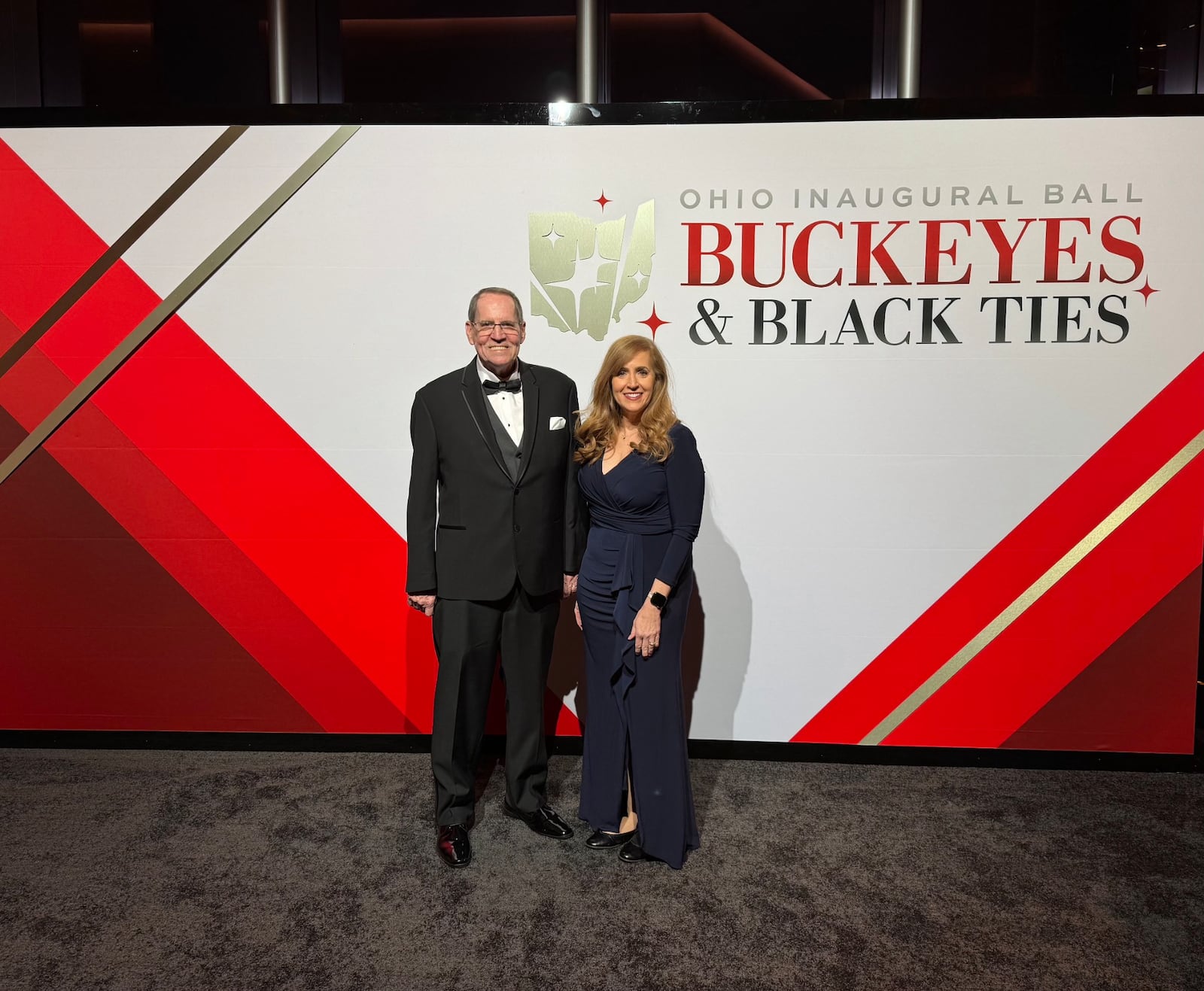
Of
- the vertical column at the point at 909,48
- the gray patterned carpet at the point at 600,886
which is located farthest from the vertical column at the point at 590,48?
the gray patterned carpet at the point at 600,886

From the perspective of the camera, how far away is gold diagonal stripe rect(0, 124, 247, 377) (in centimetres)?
329

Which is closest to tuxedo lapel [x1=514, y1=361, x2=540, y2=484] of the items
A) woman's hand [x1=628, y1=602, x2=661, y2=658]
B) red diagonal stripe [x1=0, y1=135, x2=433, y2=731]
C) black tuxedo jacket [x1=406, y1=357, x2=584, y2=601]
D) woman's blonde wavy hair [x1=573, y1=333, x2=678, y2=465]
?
black tuxedo jacket [x1=406, y1=357, x2=584, y2=601]

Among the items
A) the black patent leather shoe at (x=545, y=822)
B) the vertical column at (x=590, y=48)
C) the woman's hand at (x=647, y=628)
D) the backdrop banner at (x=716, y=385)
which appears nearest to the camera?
the woman's hand at (x=647, y=628)

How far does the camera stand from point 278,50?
3.65m

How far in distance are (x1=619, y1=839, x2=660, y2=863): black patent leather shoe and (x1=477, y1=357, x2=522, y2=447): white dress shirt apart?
1.25 metres

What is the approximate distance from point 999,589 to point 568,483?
170cm

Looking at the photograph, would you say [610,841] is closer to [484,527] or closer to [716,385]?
[484,527]

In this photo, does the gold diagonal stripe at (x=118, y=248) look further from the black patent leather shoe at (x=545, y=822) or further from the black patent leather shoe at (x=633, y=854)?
the black patent leather shoe at (x=633, y=854)

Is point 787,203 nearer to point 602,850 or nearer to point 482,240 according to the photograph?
point 482,240

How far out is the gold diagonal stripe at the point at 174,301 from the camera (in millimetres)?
3287

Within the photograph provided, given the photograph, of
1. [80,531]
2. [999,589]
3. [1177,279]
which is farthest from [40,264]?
[1177,279]

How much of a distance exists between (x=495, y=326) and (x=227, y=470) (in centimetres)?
139

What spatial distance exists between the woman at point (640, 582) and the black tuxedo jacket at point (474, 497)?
5.6 inches

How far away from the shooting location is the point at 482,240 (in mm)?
3297
